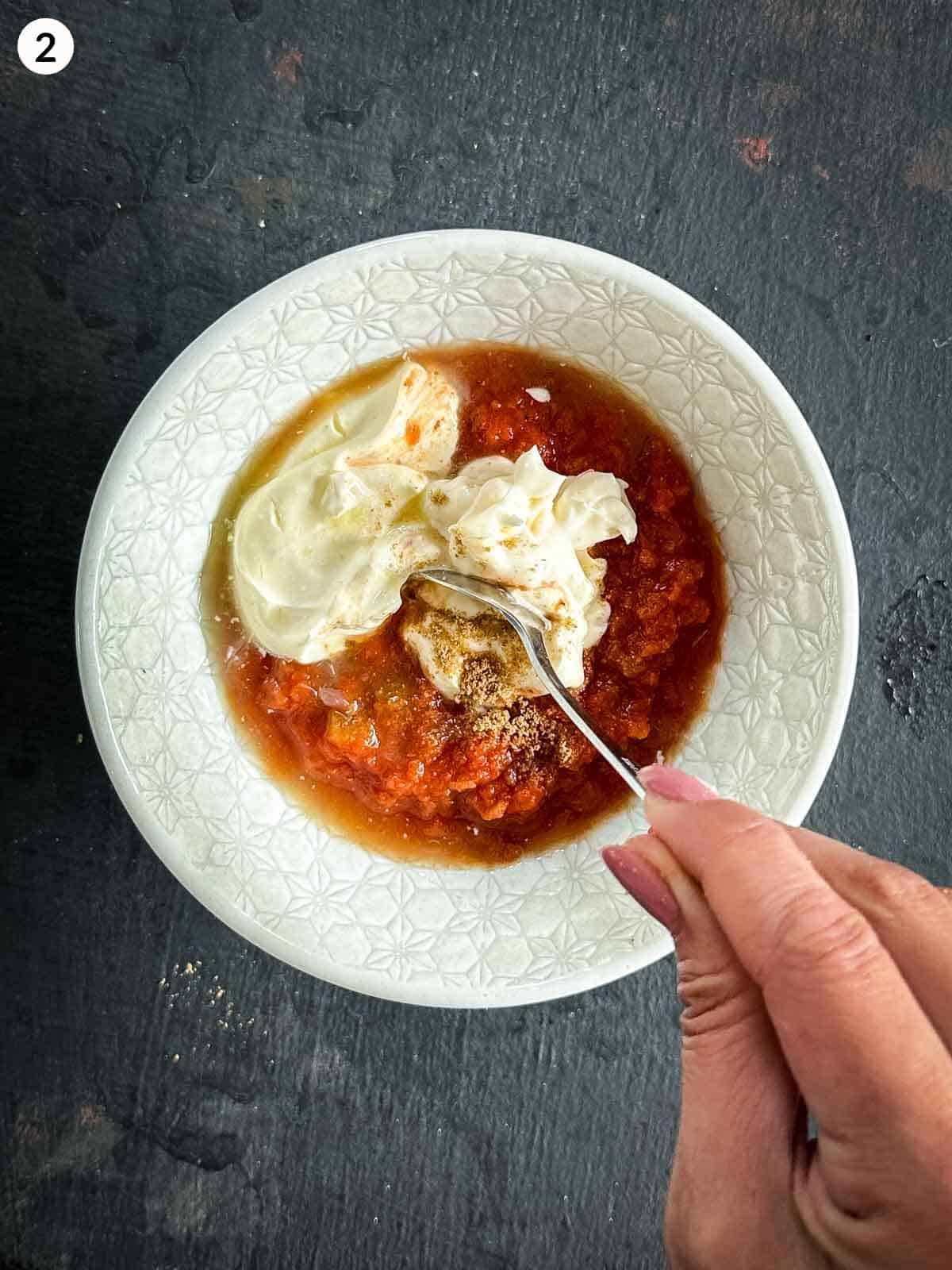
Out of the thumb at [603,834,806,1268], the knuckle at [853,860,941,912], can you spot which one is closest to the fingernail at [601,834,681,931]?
the thumb at [603,834,806,1268]

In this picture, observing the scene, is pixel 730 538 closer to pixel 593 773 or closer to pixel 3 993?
pixel 593 773

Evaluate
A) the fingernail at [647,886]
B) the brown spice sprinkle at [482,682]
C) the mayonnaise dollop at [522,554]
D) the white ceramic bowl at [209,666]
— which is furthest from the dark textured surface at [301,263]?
the fingernail at [647,886]

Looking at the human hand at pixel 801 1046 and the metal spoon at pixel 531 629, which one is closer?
the human hand at pixel 801 1046

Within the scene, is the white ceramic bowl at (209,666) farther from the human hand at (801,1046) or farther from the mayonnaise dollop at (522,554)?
the human hand at (801,1046)

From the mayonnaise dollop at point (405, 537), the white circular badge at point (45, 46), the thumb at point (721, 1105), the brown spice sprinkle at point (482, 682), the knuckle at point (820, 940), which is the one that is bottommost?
the thumb at point (721, 1105)

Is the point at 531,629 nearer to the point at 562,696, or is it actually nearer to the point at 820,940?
the point at 562,696

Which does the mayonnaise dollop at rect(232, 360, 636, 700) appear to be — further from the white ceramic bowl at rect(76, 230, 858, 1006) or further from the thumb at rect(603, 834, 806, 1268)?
the thumb at rect(603, 834, 806, 1268)
